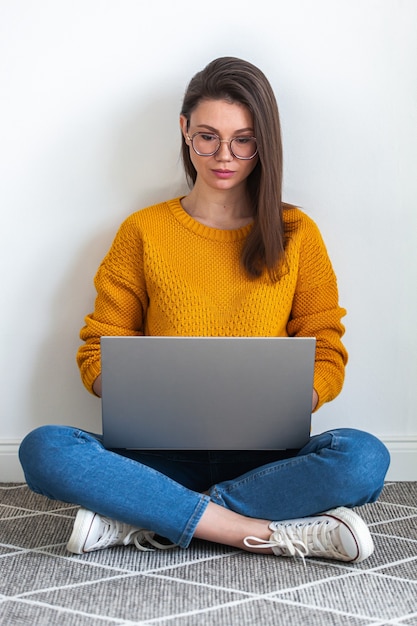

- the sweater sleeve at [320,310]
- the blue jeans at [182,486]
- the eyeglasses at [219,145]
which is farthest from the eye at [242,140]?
the blue jeans at [182,486]

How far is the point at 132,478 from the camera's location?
1572mm

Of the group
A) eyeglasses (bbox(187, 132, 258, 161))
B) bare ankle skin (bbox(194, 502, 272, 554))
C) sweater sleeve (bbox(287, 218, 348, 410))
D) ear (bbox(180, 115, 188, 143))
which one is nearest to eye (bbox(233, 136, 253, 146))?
eyeglasses (bbox(187, 132, 258, 161))

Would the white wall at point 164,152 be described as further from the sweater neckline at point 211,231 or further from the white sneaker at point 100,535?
the white sneaker at point 100,535

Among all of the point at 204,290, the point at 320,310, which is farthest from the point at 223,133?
the point at 320,310

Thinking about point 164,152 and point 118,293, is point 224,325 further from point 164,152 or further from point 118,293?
point 164,152

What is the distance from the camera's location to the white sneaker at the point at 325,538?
5.07 ft

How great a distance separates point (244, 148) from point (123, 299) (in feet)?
1.48

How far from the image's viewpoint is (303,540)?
5.16ft

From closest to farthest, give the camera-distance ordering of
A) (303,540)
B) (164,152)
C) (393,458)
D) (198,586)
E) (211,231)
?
(198,586) < (303,540) < (211,231) < (164,152) < (393,458)

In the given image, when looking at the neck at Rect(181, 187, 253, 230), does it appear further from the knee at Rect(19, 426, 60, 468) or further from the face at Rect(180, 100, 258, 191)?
the knee at Rect(19, 426, 60, 468)

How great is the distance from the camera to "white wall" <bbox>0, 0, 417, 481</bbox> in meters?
1.91

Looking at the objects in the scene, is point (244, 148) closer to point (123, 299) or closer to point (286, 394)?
point (123, 299)

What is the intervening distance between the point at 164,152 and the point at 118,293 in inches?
14.7

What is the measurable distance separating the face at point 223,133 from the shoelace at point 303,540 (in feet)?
2.48
